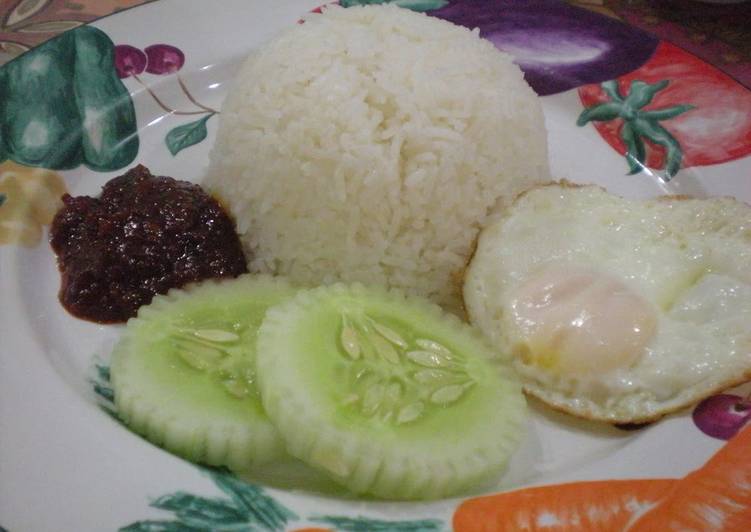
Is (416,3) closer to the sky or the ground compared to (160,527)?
closer to the sky

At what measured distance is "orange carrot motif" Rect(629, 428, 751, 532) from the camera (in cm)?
191

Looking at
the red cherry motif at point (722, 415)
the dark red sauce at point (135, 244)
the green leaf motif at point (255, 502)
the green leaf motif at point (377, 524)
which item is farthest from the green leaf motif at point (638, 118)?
the green leaf motif at point (255, 502)

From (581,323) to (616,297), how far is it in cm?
18

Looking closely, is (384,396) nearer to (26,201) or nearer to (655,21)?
(26,201)

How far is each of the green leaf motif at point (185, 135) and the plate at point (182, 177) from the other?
0.4 inches

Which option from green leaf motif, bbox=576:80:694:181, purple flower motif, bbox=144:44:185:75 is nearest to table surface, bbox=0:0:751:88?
purple flower motif, bbox=144:44:185:75

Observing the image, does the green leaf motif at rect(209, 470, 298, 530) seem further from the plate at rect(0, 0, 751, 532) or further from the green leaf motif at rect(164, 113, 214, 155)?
the green leaf motif at rect(164, 113, 214, 155)

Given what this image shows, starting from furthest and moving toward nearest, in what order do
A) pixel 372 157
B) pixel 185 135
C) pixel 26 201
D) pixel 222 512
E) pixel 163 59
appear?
1. pixel 163 59
2. pixel 185 135
3. pixel 26 201
4. pixel 372 157
5. pixel 222 512

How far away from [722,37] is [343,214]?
3421mm

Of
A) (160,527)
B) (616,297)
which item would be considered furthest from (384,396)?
(616,297)

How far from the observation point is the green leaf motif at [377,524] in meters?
2.00

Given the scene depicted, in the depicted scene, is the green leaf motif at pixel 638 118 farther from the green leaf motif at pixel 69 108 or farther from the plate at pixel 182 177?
the green leaf motif at pixel 69 108

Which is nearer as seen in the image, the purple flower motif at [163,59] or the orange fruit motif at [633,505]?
the orange fruit motif at [633,505]

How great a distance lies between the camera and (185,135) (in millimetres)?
3582
